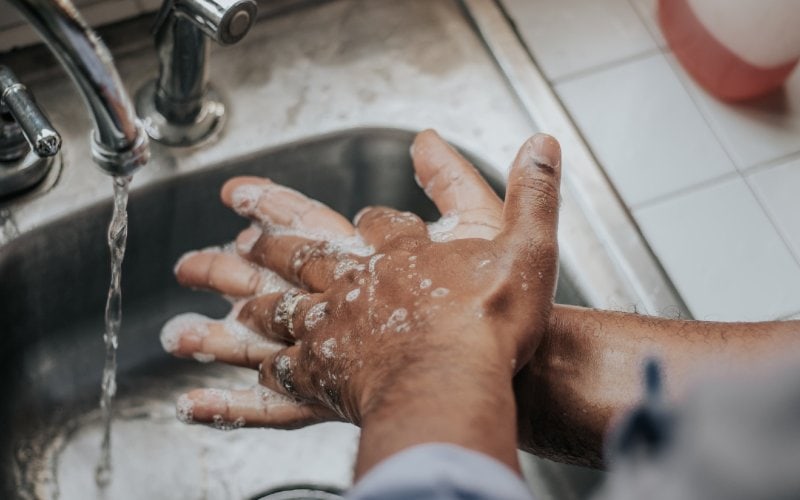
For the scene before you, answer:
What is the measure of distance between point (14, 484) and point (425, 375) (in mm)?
540

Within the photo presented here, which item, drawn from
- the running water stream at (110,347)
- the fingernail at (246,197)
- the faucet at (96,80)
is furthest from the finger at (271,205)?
the faucet at (96,80)

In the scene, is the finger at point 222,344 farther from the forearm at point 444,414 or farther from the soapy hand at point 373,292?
the forearm at point 444,414

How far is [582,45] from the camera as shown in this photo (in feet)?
3.13

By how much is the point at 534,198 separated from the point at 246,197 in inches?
12.9

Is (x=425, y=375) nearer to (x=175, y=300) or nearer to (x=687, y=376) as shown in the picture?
(x=687, y=376)

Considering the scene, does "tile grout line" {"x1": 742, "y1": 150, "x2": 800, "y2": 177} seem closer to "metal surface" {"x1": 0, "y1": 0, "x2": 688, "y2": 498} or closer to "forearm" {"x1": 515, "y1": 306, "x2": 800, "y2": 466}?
"metal surface" {"x1": 0, "y1": 0, "x2": 688, "y2": 498}

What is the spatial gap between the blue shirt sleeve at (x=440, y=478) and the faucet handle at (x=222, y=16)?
1.23 feet

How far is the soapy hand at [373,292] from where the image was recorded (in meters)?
0.54

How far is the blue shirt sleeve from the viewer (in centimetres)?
40

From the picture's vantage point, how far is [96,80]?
0.54 metres

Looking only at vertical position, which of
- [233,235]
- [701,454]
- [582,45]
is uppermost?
[701,454]

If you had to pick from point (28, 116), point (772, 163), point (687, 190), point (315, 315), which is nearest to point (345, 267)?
point (315, 315)

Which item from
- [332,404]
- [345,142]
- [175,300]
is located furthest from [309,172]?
[332,404]

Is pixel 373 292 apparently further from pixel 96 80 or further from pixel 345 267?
pixel 96 80
